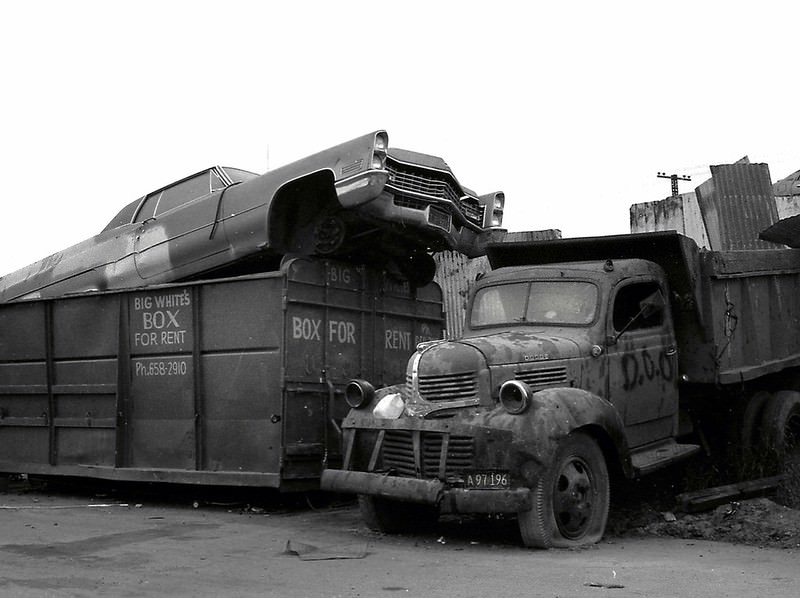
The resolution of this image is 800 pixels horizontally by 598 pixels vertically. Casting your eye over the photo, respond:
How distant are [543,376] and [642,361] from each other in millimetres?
1164

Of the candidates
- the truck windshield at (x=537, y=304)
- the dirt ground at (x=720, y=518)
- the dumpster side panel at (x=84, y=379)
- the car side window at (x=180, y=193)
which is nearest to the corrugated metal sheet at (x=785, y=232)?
the dirt ground at (x=720, y=518)

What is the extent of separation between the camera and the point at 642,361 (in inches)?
330

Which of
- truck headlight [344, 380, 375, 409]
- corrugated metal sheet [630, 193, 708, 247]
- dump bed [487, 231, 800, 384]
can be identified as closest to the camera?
truck headlight [344, 380, 375, 409]

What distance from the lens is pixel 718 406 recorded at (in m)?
9.58

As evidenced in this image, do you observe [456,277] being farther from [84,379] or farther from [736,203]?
[84,379]

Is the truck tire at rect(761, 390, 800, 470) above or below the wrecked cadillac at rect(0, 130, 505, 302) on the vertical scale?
below

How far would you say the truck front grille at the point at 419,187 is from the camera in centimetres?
920

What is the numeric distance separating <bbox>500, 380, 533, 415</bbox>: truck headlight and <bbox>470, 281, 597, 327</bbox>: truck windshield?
1.24 meters

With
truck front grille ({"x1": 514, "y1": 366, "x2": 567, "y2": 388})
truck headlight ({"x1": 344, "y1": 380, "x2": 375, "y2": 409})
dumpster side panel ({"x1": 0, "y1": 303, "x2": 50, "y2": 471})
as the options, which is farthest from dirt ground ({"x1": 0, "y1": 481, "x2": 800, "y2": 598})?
dumpster side panel ({"x1": 0, "y1": 303, "x2": 50, "y2": 471})

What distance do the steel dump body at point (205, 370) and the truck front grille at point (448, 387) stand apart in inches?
75.6

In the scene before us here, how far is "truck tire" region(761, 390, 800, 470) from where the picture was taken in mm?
9320

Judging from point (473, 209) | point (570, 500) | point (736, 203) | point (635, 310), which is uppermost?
point (736, 203)

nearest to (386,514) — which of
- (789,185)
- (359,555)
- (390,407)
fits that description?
(390,407)

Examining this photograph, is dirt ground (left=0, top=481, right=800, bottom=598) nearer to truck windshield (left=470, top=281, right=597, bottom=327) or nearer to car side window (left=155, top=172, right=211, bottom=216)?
truck windshield (left=470, top=281, right=597, bottom=327)
